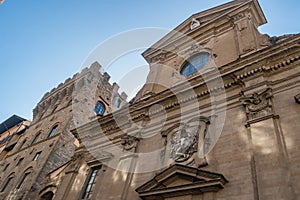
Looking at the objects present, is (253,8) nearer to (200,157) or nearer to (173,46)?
(173,46)

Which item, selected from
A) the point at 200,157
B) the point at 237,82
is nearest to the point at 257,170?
the point at 200,157

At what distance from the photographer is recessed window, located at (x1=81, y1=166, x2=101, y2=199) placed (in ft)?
37.6

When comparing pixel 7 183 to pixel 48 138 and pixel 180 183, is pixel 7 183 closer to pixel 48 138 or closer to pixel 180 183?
pixel 48 138

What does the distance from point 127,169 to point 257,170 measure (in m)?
5.30

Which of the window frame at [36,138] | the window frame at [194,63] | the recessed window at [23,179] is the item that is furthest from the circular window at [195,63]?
the window frame at [36,138]

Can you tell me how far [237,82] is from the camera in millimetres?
9836

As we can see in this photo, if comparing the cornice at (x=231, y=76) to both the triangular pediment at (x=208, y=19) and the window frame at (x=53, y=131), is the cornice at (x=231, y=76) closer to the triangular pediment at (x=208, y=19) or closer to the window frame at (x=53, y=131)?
the triangular pediment at (x=208, y=19)

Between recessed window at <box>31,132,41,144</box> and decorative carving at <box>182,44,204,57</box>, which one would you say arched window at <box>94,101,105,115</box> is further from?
decorative carving at <box>182,44,204,57</box>

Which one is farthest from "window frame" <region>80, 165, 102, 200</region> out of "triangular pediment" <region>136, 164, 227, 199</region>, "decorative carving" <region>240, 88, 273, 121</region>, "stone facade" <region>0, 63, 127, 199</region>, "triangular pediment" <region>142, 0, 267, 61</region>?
"triangular pediment" <region>142, 0, 267, 61</region>

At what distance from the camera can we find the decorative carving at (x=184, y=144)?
29.9 ft

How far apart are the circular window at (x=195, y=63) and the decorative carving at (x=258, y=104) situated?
485cm

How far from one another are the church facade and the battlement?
12.7 m

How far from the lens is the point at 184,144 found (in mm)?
9508

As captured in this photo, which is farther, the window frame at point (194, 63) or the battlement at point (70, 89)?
the battlement at point (70, 89)
